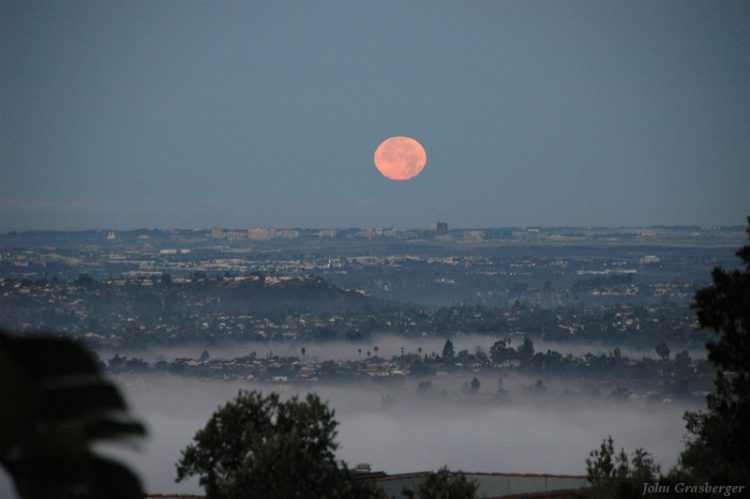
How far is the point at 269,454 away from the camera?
58.7ft

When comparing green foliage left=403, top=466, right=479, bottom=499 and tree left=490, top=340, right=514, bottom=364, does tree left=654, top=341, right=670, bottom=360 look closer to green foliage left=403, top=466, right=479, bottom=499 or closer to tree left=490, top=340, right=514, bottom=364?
tree left=490, top=340, right=514, bottom=364

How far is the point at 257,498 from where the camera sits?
18.0 meters

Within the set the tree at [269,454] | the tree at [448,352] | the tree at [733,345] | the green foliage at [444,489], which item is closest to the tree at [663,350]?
the tree at [448,352]

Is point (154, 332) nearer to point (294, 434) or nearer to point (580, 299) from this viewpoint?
point (580, 299)

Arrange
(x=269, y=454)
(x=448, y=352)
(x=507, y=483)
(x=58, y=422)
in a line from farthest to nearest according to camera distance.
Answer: (x=448, y=352)
(x=507, y=483)
(x=269, y=454)
(x=58, y=422)

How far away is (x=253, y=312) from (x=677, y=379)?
70.9 meters

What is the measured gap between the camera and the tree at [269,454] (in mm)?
18016

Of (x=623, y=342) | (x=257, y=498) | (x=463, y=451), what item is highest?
(x=257, y=498)

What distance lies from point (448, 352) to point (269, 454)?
14515 centimetres

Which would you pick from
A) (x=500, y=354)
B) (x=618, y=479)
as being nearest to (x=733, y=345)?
(x=618, y=479)

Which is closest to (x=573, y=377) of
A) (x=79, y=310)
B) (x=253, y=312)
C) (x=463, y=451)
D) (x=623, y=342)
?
(x=623, y=342)

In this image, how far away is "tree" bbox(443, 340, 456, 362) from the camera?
16100cm
